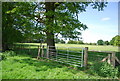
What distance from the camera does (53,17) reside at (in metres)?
9.47

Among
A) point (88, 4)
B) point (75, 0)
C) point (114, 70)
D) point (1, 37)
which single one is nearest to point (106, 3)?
point (88, 4)

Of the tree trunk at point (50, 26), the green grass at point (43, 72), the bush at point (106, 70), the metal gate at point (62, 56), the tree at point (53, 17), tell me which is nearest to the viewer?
the green grass at point (43, 72)

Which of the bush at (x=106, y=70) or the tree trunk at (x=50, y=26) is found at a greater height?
the tree trunk at (x=50, y=26)

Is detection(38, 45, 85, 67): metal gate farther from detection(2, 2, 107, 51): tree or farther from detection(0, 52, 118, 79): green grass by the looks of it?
detection(2, 2, 107, 51): tree

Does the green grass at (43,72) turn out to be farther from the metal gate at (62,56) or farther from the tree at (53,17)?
the tree at (53,17)

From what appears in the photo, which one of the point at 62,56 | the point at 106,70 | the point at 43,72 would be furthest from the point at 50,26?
the point at 106,70

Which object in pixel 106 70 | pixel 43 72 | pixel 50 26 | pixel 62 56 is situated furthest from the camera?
pixel 50 26

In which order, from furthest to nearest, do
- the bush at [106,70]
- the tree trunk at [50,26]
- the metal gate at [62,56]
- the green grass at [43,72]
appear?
the tree trunk at [50,26]
the metal gate at [62,56]
the bush at [106,70]
the green grass at [43,72]

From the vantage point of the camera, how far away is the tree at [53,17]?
336 inches

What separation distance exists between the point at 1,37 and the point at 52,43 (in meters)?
6.33

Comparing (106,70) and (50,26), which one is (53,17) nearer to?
(50,26)

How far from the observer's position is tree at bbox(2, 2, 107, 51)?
28.0 ft

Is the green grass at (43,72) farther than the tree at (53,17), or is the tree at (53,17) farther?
the tree at (53,17)

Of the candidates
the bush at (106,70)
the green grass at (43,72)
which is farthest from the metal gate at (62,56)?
the bush at (106,70)
